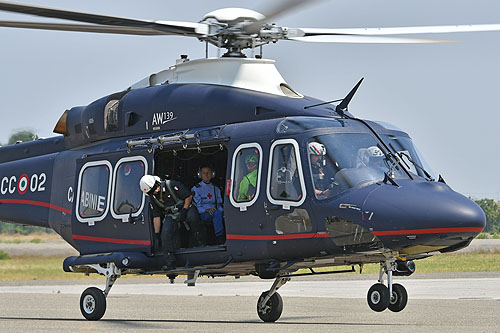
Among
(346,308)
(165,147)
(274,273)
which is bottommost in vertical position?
(346,308)

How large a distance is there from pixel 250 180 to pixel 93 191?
10.7ft

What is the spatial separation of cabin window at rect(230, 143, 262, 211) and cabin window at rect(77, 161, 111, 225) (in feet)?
8.39

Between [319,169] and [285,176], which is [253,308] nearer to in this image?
[285,176]

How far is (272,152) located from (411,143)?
224 cm

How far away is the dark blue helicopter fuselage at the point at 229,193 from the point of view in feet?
39.4

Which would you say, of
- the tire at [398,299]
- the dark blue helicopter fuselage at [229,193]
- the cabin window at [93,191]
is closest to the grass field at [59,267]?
the dark blue helicopter fuselage at [229,193]

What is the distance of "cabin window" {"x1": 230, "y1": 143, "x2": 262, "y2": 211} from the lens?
517 inches

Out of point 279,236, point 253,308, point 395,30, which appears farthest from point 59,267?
point 279,236

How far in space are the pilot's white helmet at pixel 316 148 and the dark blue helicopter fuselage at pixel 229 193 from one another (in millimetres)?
90

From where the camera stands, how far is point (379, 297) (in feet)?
41.7

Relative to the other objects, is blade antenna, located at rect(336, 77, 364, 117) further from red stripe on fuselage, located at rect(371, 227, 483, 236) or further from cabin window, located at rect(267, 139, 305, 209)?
red stripe on fuselage, located at rect(371, 227, 483, 236)

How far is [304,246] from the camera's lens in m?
12.7

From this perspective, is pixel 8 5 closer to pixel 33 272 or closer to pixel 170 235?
pixel 170 235

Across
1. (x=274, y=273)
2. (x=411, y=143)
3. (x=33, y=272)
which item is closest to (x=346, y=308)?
(x=274, y=273)
